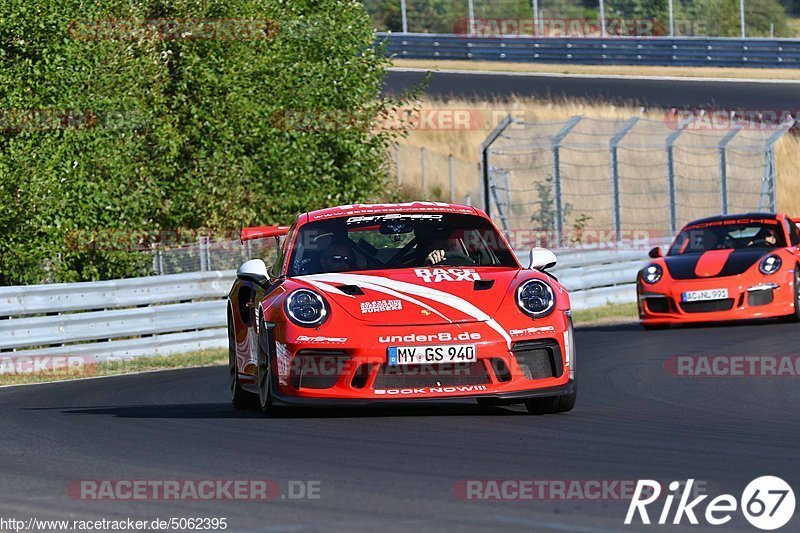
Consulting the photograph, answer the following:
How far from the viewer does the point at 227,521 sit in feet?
17.4

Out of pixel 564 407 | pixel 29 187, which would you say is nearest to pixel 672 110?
pixel 29 187

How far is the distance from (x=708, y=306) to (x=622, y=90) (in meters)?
25.4

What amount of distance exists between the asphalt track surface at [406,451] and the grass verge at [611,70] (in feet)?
106

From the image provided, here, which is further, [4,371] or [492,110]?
[492,110]

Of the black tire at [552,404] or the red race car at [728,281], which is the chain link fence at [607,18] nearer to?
the red race car at [728,281]

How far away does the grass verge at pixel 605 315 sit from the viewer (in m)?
19.5

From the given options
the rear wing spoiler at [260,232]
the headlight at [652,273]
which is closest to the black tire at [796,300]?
the headlight at [652,273]

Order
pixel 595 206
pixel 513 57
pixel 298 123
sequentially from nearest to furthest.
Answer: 1. pixel 298 123
2. pixel 595 206
3. pixel 513 57

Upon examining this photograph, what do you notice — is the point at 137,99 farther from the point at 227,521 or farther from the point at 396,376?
the point at 227,521

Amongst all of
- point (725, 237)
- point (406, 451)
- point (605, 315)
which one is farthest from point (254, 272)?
point (605, 315)

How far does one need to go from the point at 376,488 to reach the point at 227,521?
779mm

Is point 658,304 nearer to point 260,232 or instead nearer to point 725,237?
point 725,237

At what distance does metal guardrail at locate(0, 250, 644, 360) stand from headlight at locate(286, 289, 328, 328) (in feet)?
23.7

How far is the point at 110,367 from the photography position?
15.5 metres
